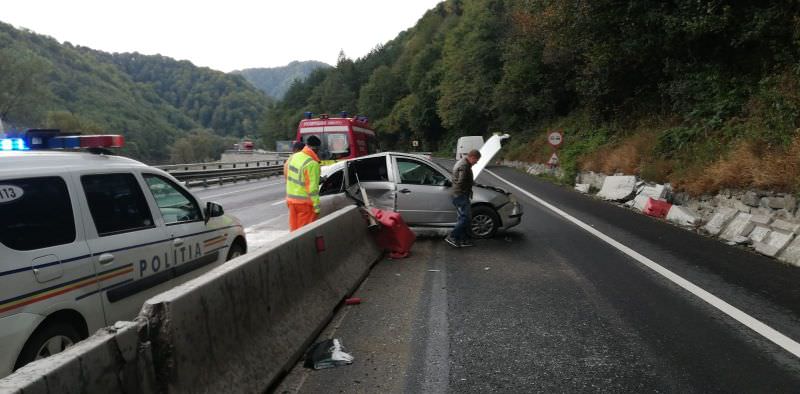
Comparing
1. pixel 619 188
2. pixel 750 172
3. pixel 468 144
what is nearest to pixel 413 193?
pixel 750 172

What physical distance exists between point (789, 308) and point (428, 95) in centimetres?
7459

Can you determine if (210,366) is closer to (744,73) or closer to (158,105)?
(744,73)

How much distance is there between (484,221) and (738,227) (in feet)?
14.2

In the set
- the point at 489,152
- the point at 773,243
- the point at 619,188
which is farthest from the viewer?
the point at 619,188

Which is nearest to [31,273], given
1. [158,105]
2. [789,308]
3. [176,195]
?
[176,195]

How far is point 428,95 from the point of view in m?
77.8

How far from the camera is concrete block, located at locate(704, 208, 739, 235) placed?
928cm

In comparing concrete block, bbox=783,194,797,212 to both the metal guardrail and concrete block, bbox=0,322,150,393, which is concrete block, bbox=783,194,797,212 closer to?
concrete block, bbox=0,322,150,393

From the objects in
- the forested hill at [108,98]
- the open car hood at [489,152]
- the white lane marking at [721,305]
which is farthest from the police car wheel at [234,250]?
the forested hill at [108,98]

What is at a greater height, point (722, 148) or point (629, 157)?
point (722, 148)

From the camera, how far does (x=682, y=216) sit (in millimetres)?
10641

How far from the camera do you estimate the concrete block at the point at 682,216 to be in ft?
34.1

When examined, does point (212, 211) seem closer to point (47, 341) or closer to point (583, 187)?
point (47, 341)

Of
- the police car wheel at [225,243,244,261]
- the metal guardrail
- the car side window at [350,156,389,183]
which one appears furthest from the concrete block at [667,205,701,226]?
the metal guardrail
